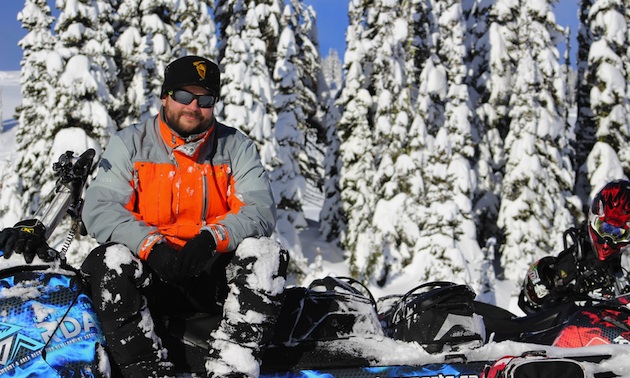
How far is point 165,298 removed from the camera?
335cm

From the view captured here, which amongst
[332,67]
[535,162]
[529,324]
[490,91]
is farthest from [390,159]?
[332,67]

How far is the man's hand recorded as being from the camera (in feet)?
9.58

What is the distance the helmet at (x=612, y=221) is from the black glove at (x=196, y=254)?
122 inches

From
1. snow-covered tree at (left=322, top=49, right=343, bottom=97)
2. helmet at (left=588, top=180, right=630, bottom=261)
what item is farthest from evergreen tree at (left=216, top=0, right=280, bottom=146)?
snow-covered tree at (left=322, top=49, right=343, bottom=97)

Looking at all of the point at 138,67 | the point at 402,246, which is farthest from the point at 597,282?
the point at 138,67

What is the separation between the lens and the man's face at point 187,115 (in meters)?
3.41

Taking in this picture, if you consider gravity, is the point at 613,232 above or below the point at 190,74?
below

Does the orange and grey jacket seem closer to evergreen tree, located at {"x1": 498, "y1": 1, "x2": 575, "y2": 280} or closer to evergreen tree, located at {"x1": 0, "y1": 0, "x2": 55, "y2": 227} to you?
evergreen tree, located at {"x1": 0, "y1": 0, "x2": 55, "y2": 227}

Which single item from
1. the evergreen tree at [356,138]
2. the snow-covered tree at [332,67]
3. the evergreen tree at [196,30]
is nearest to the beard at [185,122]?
the evergreen tree at [196,30]

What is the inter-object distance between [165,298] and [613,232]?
10.9 feet

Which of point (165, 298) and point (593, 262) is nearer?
point (165, 298)

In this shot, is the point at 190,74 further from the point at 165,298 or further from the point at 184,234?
the point at 165,298

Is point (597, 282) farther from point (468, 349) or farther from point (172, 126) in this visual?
point (172, 126)

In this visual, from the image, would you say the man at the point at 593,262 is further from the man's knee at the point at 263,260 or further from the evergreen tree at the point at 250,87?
the evergreen tree at the point at 250,87
